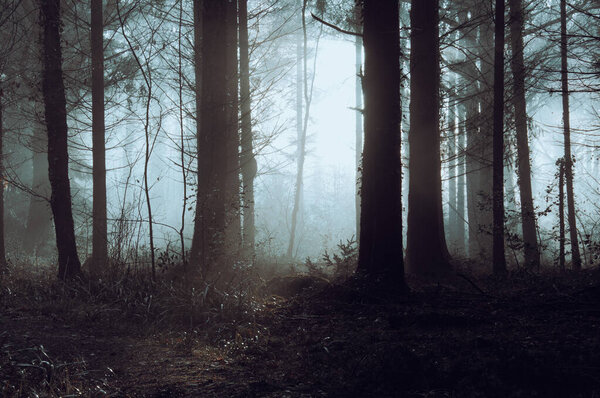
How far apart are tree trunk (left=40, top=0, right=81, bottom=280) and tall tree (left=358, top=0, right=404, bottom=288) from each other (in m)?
5.17

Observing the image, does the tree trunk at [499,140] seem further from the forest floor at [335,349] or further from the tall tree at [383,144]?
the tall tree at [383,144]

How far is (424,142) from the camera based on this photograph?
9.70 meters

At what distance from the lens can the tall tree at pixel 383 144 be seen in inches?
255

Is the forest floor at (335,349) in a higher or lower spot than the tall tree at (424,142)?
lower

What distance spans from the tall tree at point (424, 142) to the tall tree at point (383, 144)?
9.04ft

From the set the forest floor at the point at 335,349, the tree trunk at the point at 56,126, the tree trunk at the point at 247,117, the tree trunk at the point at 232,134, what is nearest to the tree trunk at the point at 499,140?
the forest floor at the point at 335,349

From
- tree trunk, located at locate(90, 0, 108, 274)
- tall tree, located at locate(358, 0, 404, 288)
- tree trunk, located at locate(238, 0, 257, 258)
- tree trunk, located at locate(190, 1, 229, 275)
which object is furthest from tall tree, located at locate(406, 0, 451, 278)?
tree trunk, located at locate(90, 0, 108, 274)

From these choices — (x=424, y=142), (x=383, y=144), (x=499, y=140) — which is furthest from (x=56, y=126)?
(x=499, y=140)

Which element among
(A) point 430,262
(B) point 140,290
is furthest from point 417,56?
(B) point 140,290

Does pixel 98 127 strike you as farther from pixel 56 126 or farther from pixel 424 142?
pixel 424 142

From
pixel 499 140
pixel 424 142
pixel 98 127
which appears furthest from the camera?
pixel 98 127

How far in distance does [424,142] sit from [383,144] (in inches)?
134

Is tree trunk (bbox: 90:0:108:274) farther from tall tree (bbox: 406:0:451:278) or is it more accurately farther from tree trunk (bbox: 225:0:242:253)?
tall tree (bbox: 406:0:451:278)

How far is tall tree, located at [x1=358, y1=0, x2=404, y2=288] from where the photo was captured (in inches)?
255
